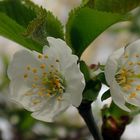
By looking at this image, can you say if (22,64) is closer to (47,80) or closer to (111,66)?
(47,80)

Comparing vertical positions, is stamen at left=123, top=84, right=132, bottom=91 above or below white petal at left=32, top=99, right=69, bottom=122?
above

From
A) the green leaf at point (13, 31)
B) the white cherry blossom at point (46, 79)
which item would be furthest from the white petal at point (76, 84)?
the green leaf at point (13, 31)

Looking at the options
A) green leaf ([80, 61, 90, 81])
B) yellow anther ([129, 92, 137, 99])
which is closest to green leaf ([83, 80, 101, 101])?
green leaf ([80, 61, 90, 81])

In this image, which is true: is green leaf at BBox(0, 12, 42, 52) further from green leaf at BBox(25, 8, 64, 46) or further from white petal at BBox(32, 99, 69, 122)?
white petal at BBox(32, 99, 69, 122)

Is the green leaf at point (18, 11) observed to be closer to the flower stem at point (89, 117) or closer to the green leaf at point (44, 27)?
the green leaf at point (44, 27)

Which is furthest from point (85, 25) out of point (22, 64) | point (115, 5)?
point (22, 64)

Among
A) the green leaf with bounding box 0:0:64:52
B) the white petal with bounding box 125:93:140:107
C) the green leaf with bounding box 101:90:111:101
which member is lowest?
the white petal with bounding box 125:93:140:107

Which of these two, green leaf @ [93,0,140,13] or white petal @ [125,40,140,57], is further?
white petal @ [125,40,140,57]
